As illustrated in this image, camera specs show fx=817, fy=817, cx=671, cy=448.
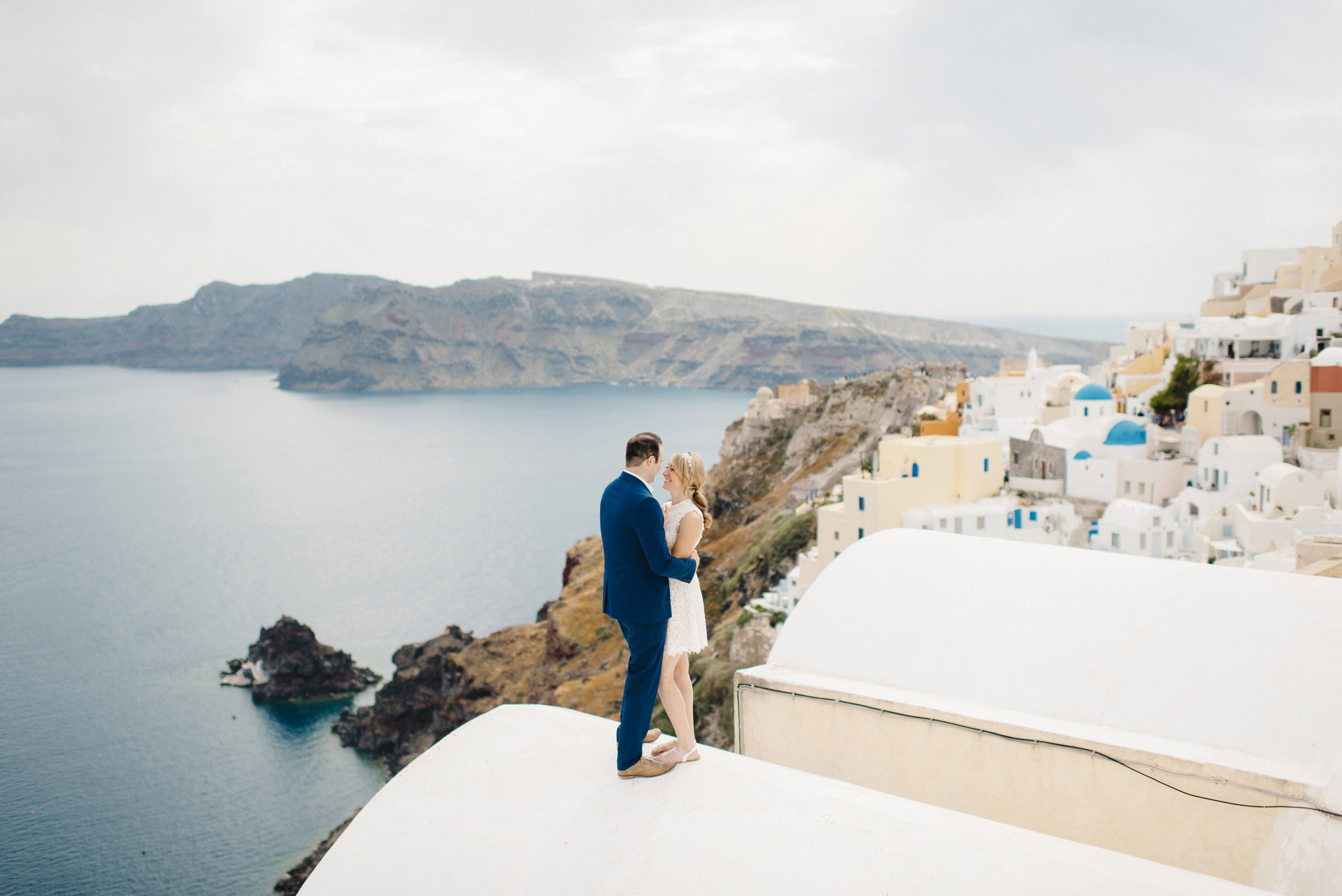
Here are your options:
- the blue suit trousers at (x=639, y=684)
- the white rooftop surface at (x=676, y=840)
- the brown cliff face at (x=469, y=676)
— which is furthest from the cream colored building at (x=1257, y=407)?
the blue suit trousers at (x=639, y=684)

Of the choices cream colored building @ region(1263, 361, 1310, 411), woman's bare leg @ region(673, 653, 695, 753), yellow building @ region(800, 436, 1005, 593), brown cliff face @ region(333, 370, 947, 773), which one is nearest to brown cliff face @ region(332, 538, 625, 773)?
brown cliff face @ region(333, 370, 947, 773)

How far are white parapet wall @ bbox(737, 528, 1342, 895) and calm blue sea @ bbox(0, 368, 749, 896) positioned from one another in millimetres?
31287

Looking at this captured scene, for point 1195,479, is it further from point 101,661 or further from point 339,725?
point 101,661

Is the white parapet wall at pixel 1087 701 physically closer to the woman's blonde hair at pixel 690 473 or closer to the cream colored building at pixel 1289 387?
the woman's blonde hair at pixel 690 473

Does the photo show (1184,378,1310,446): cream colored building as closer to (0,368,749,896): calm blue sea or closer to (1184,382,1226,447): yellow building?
(1184,382,1226,447): yellow building

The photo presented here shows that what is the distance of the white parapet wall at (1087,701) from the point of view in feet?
18.1

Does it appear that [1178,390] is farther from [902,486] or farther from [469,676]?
[469,676]

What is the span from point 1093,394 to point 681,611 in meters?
38.2

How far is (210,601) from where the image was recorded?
62000mm

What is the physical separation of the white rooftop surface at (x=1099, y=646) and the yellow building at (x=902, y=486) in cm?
2115

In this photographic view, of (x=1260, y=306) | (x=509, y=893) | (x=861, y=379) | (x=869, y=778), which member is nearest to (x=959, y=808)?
(x=869, y=778)

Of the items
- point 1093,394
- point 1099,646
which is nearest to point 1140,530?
point 1093,394

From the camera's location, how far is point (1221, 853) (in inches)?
219

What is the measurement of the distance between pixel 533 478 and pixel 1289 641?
106013mm
